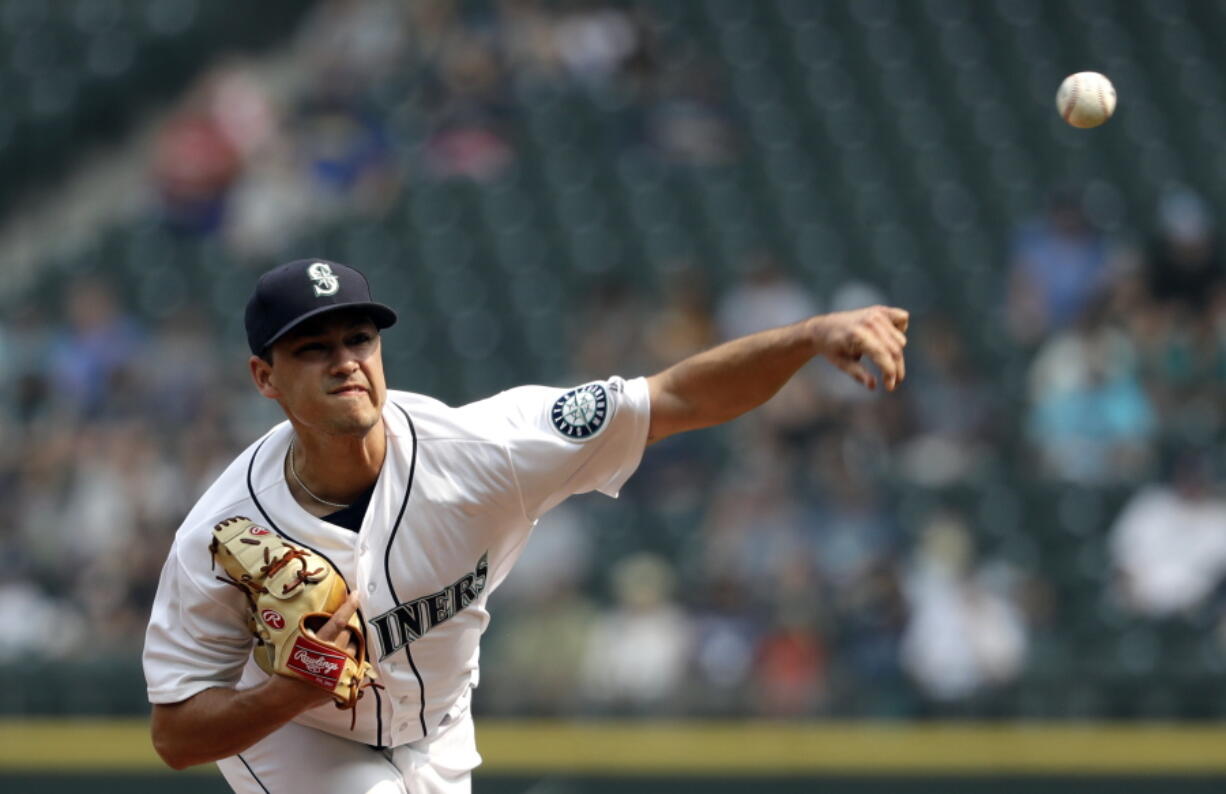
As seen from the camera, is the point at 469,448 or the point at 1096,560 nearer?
the point at 469,448

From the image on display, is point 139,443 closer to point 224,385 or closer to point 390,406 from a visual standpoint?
point 224,385

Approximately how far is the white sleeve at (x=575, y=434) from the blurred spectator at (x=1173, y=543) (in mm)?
3934

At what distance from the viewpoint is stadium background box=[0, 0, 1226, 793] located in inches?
266

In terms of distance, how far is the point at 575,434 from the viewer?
3693mm

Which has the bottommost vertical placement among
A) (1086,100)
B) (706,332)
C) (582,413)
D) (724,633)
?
(724,633)

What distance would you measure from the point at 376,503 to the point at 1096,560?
455cm

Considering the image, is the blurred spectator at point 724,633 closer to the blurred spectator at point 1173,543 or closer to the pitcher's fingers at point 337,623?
the blurred spectator at point 1173,543

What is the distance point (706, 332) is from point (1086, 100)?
4205 mm

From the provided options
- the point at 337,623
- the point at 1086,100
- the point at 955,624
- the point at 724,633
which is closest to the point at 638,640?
the point at 724,633

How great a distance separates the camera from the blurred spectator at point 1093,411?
25.1ft

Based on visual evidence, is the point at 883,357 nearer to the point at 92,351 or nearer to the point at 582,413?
the point at 582,413

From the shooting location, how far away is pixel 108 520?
841 centimetres

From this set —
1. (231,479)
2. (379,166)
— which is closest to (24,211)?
(379,166)

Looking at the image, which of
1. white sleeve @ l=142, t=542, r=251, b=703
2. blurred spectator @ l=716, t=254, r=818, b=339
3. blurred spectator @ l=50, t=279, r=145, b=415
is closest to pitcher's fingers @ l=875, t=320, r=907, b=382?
white sleeve @ l=142, t=542, r=251, b=703
